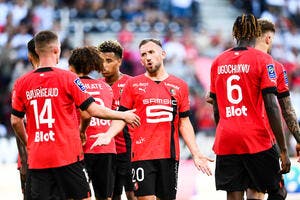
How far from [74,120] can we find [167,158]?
1.67 meters

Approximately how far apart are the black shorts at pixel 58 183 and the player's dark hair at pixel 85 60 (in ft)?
5.80

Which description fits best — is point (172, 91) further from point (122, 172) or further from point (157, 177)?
point (122, 172)

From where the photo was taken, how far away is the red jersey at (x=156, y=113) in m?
9.59

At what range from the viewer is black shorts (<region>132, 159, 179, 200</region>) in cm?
950

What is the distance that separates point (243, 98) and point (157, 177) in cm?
160

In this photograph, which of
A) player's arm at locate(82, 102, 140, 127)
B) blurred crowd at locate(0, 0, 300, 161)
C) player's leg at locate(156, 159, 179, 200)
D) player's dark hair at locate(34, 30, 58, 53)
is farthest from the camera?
blurred crowd at locate(0, 0, 300, 161)

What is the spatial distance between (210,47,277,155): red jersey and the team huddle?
0.01 m

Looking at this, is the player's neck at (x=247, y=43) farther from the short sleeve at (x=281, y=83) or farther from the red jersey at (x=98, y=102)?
the red jersey at (x=98, y=102)

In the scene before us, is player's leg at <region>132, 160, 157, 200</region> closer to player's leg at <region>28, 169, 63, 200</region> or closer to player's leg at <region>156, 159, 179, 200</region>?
player's leg at <region>156, 159, 179, 200</region>

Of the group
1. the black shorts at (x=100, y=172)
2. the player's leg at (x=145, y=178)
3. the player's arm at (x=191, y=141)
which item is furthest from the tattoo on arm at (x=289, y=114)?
the black shorts at (x=100, y=172)

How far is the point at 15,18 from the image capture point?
21.5 meters

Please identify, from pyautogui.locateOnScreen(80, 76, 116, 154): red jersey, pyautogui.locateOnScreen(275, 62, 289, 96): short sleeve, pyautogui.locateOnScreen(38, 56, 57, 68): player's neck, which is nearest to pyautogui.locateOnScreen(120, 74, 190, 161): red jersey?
pyautogui.locateOnScreen(80, 76, 116, 154): red jersey

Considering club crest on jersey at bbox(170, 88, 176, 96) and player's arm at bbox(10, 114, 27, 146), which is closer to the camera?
player's arm at bbox(10, 114, 27, 146)

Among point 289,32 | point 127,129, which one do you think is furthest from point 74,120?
point 289,32
